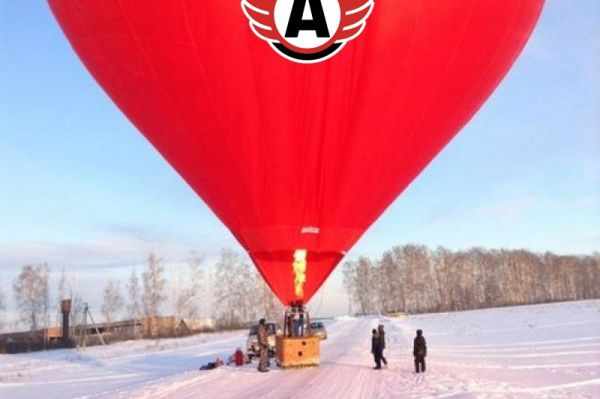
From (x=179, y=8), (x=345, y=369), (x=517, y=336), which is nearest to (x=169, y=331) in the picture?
(x=517, y=336)

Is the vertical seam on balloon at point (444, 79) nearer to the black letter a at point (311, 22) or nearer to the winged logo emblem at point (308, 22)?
the winged logo emblem at point (308, 22)

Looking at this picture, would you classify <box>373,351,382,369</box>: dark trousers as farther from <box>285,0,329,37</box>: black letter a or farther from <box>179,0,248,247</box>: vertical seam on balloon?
<box>285,0,329,37</box>: black letter a

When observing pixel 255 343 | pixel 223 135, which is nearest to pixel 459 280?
pixel 255 343

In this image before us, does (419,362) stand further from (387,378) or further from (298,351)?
(298,351)

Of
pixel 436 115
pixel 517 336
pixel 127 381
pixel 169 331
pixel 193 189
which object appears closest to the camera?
pixel 436 115

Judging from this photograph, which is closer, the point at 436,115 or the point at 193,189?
the point at 436,115

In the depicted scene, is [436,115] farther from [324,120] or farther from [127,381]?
[127,381]
